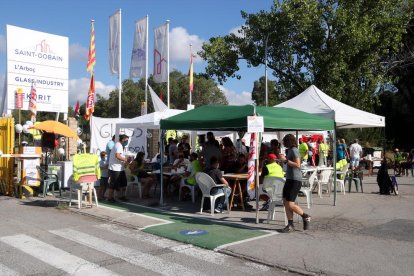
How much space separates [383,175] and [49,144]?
35.0 feet

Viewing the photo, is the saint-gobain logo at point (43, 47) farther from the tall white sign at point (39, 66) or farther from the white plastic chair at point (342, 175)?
the white plastic chair at point (342, 175)

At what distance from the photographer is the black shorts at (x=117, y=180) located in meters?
11.4

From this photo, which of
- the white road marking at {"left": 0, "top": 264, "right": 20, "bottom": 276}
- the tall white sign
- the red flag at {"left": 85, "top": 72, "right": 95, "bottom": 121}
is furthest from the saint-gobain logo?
the white road marking at {"left": 0, "top": 264, "right": 20, "bottom": 276}

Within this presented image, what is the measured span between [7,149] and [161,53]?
9714mm

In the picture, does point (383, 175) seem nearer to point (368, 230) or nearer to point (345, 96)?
point (368, 230)

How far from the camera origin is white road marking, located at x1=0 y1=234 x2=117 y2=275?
5.80 metres

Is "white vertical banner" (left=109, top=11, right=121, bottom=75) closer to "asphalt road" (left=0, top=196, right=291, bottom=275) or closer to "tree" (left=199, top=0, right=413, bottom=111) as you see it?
"tree" (left=199, top=0, right=413, bottom=111)

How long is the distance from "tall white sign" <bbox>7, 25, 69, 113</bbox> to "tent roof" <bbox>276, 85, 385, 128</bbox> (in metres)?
9.24

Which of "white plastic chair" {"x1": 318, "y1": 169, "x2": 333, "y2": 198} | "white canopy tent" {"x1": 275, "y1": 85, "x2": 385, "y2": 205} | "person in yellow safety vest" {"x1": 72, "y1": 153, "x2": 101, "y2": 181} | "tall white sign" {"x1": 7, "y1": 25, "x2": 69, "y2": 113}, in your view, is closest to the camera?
"person in yellow safety vest" {"x1": 72, "y1": 153, "x2": 101, "y2": 181}

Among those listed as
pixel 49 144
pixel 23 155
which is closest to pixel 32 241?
pixel 23 155

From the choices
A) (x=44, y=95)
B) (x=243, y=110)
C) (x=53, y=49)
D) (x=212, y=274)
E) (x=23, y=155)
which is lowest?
(x=212, y=274)

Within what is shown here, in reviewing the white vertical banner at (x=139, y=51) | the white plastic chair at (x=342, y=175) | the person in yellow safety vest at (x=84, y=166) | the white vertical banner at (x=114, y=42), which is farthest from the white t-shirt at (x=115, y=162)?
the white vertical banner at (x=114, y=42)

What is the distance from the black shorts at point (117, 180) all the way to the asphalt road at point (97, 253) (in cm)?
223

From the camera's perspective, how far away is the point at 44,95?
17.3 m
